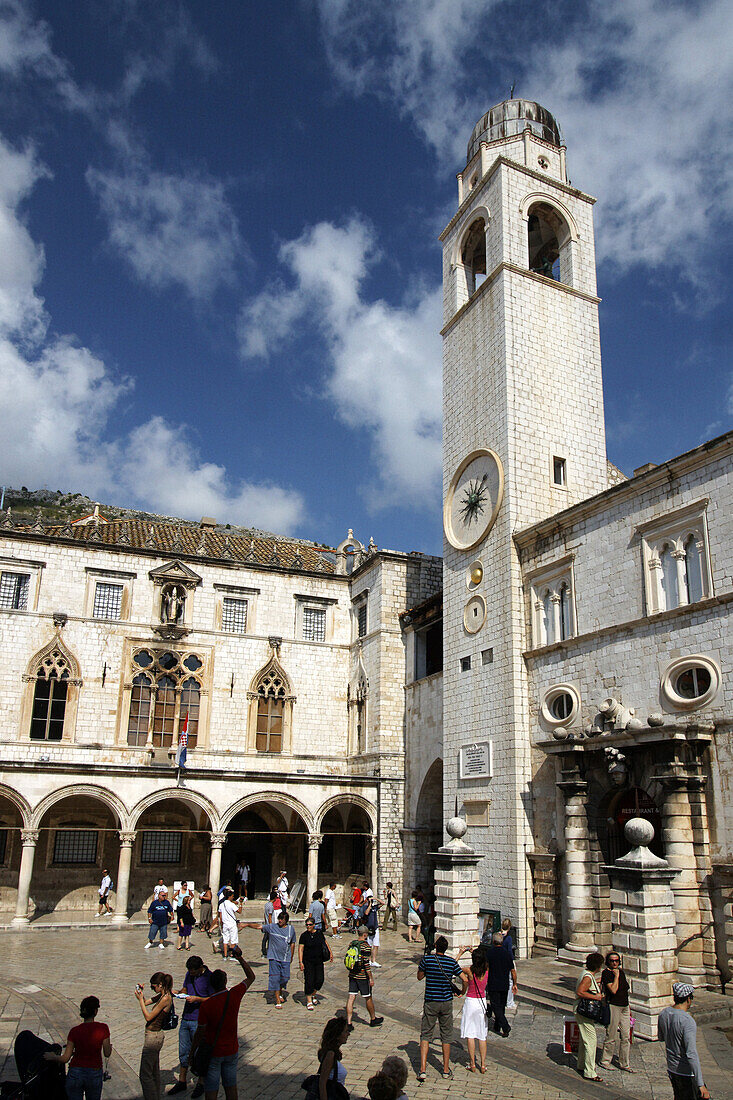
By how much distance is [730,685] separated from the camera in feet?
49.7

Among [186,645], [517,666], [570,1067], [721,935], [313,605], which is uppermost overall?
[313,605]

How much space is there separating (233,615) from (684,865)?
20.9 meters

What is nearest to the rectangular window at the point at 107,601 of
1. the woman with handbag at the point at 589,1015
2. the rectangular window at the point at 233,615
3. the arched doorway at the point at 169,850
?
the rectangular window at the point at 233,615

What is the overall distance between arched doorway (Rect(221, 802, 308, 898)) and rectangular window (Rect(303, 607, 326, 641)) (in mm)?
6790

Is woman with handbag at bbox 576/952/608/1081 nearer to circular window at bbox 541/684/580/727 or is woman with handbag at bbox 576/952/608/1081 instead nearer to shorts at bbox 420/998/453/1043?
shorts at bbox 420/998/453/1043

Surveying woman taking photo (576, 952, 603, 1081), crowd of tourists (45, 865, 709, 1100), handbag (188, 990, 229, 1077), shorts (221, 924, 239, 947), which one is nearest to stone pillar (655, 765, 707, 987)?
crowd of tourists (45, 865, 709, 1100)

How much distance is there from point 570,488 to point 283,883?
15.7 m

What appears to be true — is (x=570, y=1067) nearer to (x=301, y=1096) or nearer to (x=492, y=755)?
(x=301, y=1096)

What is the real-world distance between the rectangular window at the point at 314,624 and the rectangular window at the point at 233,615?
2.56 m

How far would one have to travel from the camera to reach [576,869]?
17.6m

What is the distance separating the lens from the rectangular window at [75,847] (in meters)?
29.1

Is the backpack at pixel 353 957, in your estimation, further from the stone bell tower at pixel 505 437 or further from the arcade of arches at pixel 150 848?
the arcade of arches at pixel 150 848

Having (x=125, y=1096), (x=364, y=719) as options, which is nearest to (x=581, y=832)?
(x=125, y=1096)

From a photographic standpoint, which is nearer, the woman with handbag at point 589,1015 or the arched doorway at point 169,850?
the woman with handbag at point 589,1015
